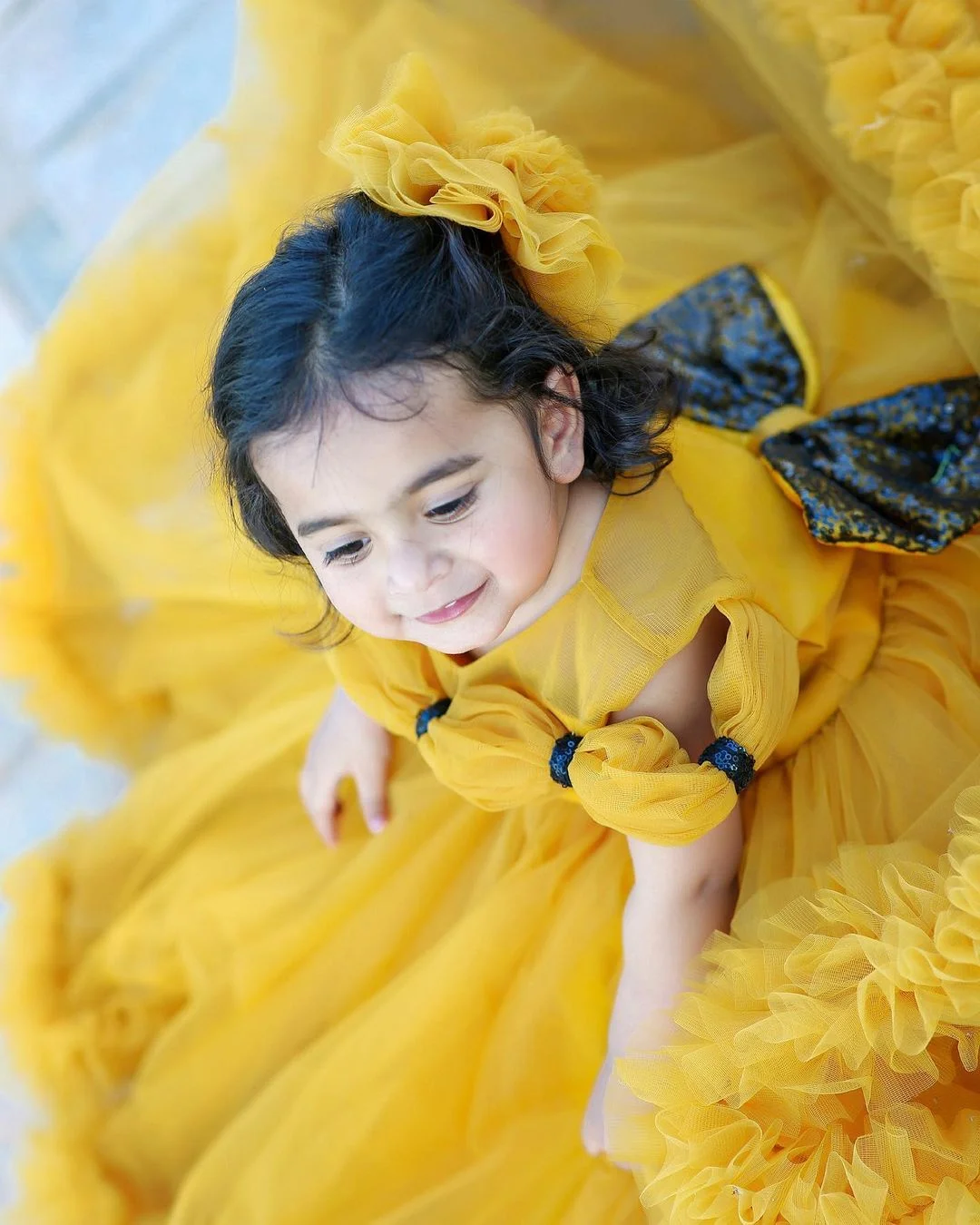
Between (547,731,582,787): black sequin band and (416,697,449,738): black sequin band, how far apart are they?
0.15m

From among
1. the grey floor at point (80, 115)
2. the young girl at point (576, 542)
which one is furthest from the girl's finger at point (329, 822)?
the grey floor at point (80, 115)

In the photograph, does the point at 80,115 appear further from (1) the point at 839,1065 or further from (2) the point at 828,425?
(1) the point at 839,1065

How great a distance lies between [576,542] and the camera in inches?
33.8

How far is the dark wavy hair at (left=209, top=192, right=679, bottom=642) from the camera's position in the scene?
730 mm

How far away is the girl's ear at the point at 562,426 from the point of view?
811mm

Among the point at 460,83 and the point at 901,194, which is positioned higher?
the point at 460,83

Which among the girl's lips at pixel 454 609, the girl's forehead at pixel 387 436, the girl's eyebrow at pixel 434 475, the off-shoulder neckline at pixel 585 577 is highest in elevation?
the girl's forehead at pixel 387 436

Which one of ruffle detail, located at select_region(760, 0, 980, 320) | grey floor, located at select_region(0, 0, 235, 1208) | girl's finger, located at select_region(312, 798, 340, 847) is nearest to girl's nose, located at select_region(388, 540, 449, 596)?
girl's finger, located at select_region(312, 798, 340, 847)

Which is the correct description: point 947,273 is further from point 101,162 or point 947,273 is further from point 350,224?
point 101,162

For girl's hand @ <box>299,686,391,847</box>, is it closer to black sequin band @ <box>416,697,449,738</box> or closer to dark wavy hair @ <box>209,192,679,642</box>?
black sequin band @ <box>416,697,449,738</box>

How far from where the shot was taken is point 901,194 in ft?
3.32

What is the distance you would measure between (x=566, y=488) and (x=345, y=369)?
0.73 ft

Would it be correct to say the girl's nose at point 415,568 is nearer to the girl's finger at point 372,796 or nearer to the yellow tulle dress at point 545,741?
the yellow tulle dress at point 545,741

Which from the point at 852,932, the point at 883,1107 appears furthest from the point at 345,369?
the point at 883,1107
